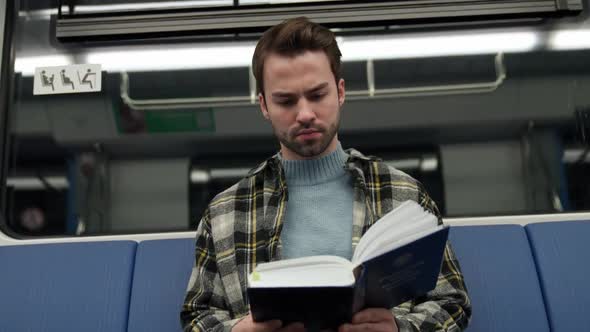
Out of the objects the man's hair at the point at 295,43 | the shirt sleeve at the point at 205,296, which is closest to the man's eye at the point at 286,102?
the man's hair at the point at 295,43

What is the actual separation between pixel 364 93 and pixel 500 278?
3.33 ft

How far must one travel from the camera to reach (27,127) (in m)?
2.42

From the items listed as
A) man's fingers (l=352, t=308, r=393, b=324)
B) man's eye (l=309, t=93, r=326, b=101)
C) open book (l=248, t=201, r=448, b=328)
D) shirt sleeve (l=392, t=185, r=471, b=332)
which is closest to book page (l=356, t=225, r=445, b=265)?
open book (l=248, t=201, r=448, b=328)

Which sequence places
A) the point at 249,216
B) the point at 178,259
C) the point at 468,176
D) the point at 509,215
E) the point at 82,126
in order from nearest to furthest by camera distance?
the point at 249,216 < the point at 178,259 < the point at 509,215 < the point at 468,176 < the point at 82,126

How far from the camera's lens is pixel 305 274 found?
3.11 ft

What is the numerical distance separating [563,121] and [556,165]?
210mm

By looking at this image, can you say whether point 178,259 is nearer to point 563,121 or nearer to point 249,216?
point 249,216

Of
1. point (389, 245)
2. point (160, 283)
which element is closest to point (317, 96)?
point (389, 245)

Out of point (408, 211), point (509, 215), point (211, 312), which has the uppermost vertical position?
point (408, 211)

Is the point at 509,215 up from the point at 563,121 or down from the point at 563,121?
down

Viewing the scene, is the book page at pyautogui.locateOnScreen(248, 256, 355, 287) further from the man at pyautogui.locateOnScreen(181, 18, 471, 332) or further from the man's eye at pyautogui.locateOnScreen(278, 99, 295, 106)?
the man's eye at pyautogui.locateOnScreen(278, 99, 295, 106)

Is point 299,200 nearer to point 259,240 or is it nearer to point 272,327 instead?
point 259,240

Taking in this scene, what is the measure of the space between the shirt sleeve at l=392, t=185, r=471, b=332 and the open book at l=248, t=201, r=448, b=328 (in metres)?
0.16

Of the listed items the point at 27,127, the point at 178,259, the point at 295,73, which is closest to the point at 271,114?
the point at 295,73
